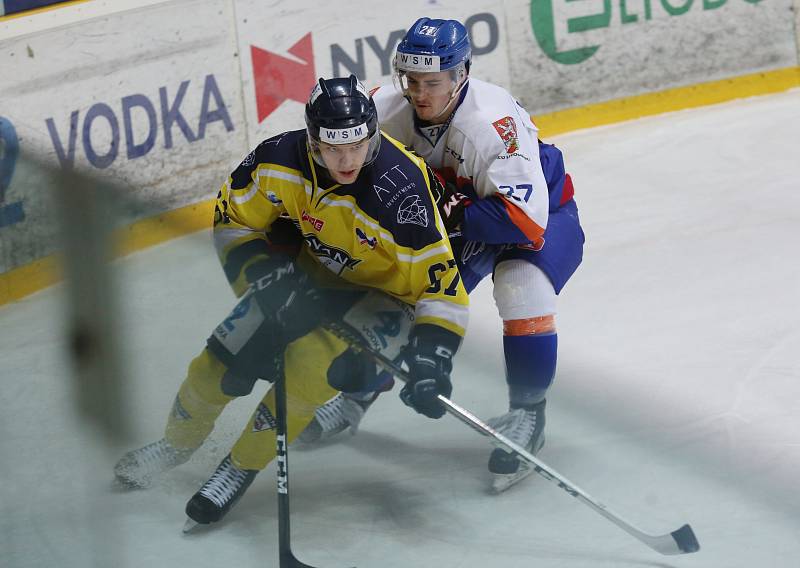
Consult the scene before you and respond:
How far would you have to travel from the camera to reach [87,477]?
1491 mm

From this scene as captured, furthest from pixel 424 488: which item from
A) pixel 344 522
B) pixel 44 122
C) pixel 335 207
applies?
pixel 44 122

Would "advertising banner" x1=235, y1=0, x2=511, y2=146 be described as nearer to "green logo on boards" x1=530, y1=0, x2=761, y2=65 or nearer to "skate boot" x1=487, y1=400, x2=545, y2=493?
"green logo on boards" x1=530, y1=0, x2=761, y2=65

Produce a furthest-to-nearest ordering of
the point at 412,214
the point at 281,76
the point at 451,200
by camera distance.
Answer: the point at 281,76 → the point at 451,200 → the point at 412,214

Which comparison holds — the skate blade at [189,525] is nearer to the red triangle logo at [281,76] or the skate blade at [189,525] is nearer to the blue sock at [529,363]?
the blue sock at [529,363]

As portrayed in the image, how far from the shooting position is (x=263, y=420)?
260 cm

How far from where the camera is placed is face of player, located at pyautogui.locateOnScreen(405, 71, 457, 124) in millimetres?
2801

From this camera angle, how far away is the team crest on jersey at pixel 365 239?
2.59 meters

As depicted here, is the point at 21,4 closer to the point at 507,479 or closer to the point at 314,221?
the point at 314,221

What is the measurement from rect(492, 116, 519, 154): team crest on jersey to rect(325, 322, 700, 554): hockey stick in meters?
0.57

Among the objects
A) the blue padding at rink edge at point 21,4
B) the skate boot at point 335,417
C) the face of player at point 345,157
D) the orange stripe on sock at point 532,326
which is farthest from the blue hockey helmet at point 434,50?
the blue padding at rink edge at point 21,4

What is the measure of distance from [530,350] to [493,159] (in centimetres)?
44

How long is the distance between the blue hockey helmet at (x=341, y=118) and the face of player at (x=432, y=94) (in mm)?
317

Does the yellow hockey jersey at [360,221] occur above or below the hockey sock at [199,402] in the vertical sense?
above

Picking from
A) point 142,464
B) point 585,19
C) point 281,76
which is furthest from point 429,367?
point 585,19
